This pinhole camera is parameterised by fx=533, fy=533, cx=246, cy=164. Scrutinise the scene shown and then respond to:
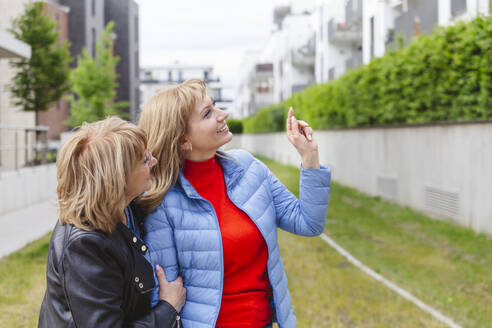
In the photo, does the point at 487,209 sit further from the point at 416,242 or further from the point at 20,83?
the point at 20,83

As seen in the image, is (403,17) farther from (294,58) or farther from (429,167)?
(294,58)

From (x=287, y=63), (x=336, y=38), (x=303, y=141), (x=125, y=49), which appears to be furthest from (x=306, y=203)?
(x=125, y=49)

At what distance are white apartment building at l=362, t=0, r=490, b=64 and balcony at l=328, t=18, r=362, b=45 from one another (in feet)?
11.2

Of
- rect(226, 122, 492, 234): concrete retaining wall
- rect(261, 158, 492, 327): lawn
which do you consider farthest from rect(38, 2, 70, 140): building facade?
rect(261, 158, 492, 327): lawn

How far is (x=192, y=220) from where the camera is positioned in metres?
2.11

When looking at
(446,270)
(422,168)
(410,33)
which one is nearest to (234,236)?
(446,270)

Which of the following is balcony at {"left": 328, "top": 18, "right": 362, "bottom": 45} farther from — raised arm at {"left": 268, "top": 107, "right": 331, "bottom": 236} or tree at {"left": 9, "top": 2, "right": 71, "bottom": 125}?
raised arm at {"left": 268, "top": 107, "right": 331, "bottom": 236}

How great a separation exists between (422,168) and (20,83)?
13909 millimetres

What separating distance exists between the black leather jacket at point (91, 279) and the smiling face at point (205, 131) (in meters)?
0.54

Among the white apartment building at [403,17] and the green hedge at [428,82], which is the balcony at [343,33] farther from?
the green hedge at [428,82]

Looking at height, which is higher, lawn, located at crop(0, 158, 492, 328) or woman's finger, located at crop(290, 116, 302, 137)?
woman's finger, located at crop(290, 116, 302, 137)

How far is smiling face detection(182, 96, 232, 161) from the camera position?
220 centimetres

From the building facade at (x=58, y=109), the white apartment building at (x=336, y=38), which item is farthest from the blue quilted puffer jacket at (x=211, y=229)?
the building facade at (x=58, y=109)

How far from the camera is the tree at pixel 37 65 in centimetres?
1867
